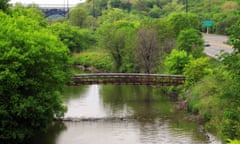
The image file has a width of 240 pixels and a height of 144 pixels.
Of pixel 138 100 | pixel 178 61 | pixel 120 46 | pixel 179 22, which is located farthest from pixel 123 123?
pixel 179 22

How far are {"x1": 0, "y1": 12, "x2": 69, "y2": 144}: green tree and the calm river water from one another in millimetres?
3843

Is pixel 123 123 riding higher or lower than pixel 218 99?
lower

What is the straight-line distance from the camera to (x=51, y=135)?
3734 centimetres

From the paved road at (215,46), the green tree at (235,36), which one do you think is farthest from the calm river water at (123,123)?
the paved road at (215,46)

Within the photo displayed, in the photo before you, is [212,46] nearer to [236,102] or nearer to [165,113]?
[165,113]

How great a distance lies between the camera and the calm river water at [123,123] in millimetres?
35781

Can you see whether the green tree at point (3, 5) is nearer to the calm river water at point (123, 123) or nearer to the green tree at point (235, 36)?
Answer: the calm river water at point (123, 123)

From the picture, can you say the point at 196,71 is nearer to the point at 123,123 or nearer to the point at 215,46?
the point at 123,123

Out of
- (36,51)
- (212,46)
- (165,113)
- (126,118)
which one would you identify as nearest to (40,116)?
(36,51)

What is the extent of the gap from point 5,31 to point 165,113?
16.8 meters

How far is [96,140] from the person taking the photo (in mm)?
35719

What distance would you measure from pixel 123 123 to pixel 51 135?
6.11 metres

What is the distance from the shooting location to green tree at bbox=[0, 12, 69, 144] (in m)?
30.5

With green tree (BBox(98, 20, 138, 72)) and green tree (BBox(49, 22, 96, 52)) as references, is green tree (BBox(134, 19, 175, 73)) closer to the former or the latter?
green tree (BBox(98, 20, 138, 72))
